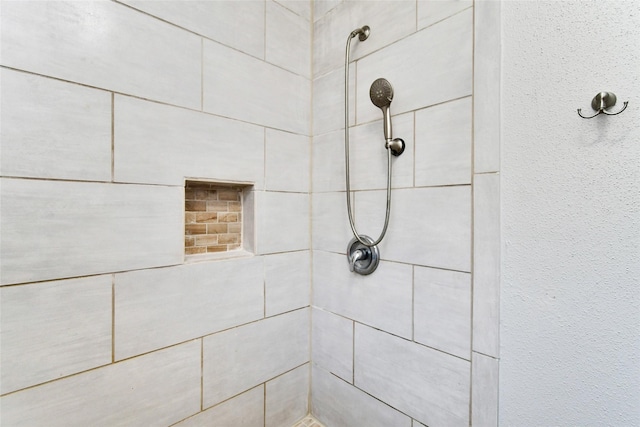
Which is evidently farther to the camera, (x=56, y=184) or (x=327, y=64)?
(x=327, y=64)

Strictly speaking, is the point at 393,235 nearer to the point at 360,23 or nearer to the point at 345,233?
the point at 345,233

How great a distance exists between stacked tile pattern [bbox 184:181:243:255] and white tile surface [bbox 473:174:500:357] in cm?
88

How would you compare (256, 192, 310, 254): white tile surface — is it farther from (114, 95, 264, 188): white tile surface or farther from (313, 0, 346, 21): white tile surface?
(313, 0, 346, 21): white tile surface

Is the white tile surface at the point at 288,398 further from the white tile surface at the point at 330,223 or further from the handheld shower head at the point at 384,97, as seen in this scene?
the handheld shower head at the point at 384,97

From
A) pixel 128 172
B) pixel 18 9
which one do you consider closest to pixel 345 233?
pixel 128 172

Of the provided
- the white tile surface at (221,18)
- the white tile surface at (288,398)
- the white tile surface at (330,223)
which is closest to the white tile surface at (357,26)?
the white tile surface at (221,18)

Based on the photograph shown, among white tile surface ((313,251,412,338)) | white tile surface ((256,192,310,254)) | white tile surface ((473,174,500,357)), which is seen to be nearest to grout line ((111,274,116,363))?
white tile surface ((256,192,310,254))

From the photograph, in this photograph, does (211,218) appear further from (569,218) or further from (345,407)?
(569,218)

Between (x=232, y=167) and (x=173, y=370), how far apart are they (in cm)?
72

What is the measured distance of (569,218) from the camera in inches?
28.3

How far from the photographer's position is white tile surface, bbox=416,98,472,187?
0.91 meters

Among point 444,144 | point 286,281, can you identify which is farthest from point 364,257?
point 444,144

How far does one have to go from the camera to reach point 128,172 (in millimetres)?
907

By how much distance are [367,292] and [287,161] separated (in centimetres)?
64
